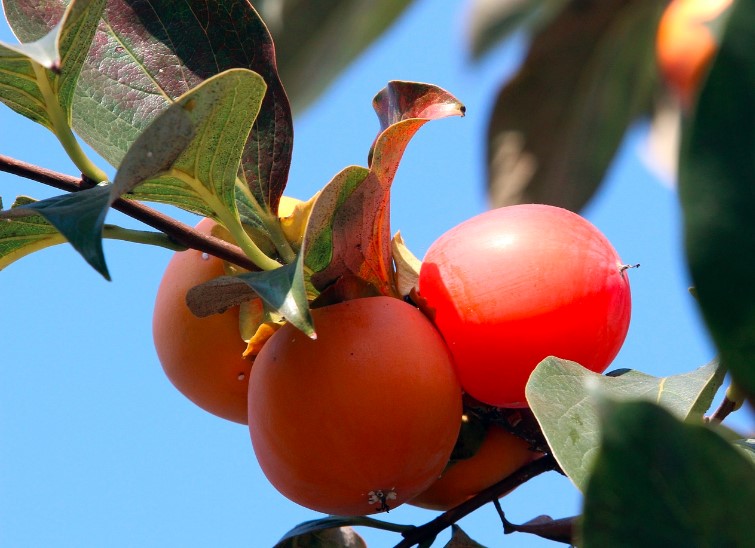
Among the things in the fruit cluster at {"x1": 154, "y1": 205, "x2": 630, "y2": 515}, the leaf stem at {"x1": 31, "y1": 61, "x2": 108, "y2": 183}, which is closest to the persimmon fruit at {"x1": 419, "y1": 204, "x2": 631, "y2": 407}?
the fruit cluster at {"x1": 154, "y1": 205, "x2": 630, "y2": 515}

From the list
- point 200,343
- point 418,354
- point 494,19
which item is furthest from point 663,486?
point 494,19

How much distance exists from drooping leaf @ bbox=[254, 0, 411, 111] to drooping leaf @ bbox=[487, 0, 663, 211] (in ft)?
2.76

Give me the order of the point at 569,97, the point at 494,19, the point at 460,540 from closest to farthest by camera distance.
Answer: the point at 460,540 → the point at 494,19 → the point at 569,97

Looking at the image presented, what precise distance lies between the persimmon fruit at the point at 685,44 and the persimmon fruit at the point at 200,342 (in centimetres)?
77

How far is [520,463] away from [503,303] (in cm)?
24

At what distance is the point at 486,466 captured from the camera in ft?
3.81

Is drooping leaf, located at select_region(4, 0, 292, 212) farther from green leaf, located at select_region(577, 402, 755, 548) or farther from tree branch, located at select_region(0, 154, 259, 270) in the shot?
green leaf, located at select_region(577, 402, 755, 548)

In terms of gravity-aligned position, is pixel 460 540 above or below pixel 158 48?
below

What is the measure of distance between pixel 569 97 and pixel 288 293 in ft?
7.68

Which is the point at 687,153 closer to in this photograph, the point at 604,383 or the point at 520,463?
the point at 604,383

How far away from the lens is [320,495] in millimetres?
1016

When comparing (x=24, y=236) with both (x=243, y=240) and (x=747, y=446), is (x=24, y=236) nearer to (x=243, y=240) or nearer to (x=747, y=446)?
(x=243, y=240)

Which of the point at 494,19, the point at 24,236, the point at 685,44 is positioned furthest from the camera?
the point at 494,19

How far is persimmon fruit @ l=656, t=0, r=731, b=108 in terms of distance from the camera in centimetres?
163
